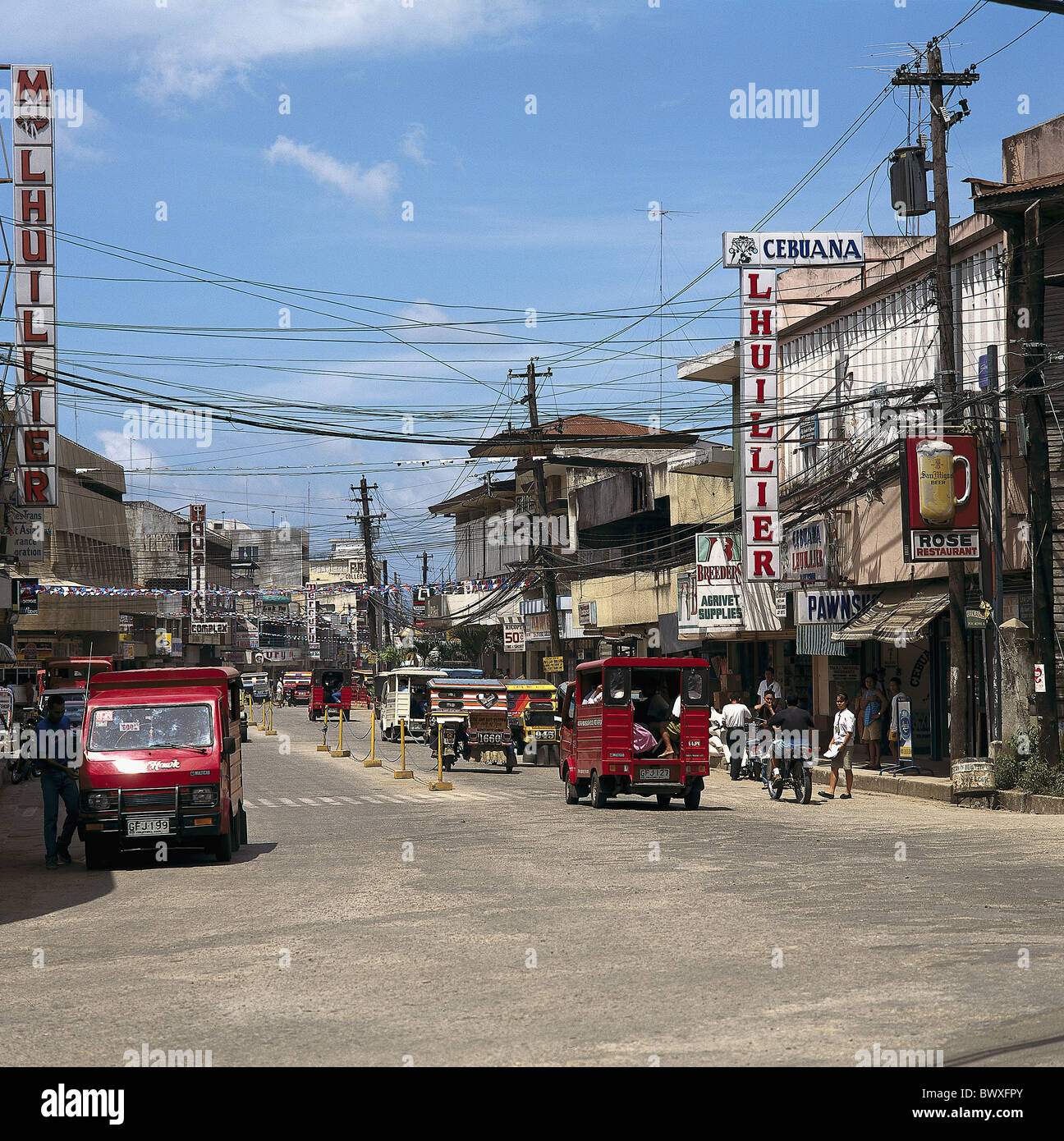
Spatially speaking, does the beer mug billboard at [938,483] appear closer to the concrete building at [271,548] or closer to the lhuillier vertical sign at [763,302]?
the lhuillier vertical sign at [763,302]

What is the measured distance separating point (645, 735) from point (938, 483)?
7225 millimetres

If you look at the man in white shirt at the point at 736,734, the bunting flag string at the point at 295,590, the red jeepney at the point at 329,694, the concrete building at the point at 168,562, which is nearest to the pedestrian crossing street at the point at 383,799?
the man in white shirt at the point at 736,734

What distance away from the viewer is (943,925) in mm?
11445

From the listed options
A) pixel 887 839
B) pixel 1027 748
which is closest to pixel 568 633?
pixel 1027 748

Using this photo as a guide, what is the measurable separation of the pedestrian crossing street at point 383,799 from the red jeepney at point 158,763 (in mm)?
7942

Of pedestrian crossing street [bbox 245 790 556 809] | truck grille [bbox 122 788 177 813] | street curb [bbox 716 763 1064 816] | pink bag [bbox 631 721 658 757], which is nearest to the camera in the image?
truck grille [bbox 122 788 177 813]

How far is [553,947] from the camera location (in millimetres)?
10695

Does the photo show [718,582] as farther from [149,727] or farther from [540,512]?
[149,727]

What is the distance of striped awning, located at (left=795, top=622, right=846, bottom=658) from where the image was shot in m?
33.6

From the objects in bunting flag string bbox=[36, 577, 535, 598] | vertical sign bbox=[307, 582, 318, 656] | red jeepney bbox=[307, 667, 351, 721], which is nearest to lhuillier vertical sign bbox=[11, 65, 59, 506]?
bunting flag string bbox=[36, 577, 535, 598]

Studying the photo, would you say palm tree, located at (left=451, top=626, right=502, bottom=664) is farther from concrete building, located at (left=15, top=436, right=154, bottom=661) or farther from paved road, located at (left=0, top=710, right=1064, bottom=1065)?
paved road, located at (left=0, top=710, right=1064, bottom=1065)

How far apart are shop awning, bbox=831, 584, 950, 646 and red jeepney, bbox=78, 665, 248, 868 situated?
15.3 meters
